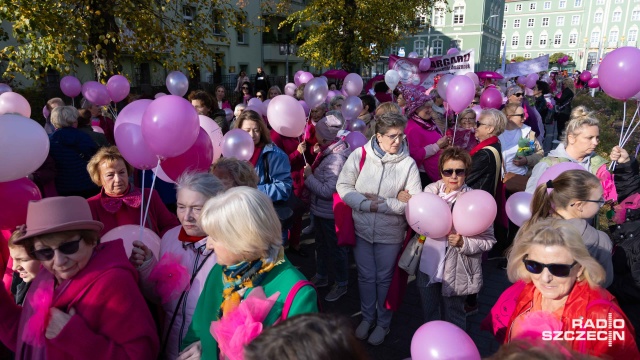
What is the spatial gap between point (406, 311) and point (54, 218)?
308cm

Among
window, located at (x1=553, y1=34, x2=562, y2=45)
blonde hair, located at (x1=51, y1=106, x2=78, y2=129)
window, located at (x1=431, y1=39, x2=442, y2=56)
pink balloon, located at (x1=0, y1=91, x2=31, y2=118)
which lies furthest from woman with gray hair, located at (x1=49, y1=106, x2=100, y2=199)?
window, located at (x1=553, y1=34, x2=562, y2=45)

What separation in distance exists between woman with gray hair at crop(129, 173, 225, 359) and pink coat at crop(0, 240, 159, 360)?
220 mm

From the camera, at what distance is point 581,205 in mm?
2379

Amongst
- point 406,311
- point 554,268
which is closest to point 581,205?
point 554,268

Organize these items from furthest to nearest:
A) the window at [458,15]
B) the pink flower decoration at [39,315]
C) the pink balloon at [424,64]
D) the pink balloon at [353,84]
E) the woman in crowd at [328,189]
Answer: the window at [458,15] → the pink balloon at [424,64] → the pink balloon at [353,84] → the woman in crowd at [328,189] → the pink flower decoration at [39,315]

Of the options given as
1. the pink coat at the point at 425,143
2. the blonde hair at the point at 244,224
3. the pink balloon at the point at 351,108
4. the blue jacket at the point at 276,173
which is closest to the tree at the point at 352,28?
the pink balloon at the point at 351,108

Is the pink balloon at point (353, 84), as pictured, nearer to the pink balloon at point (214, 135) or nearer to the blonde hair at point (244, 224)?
the pink balloon at point (214, 135)

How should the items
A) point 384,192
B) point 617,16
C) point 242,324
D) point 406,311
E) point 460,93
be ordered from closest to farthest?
point 242,324 → point 384,192 → point 406,311 → point 460,93 → point 617,16

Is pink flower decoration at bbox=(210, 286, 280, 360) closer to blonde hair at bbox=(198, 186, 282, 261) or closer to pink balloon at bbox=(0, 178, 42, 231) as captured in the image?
blonde hair at bbox=(198, 186, 282, 261)

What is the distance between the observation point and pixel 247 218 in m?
1.69

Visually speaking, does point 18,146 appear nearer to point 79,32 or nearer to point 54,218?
point 54,218

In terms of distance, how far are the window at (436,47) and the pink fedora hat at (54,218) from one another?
183 feet

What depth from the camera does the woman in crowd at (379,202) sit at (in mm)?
3197

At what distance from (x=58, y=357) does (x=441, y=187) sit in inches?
100
